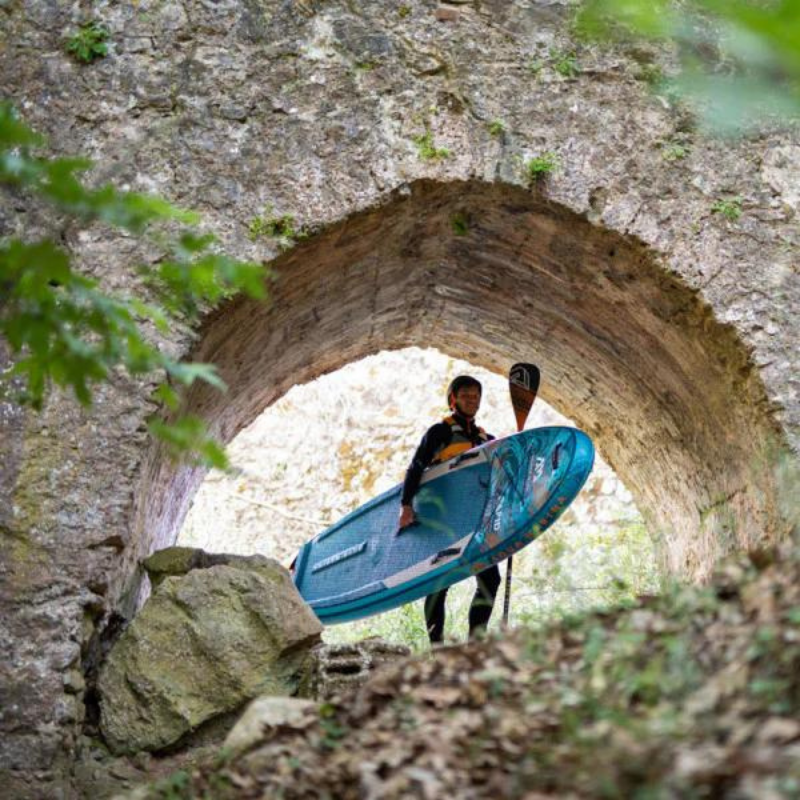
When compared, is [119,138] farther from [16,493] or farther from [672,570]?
[672,570]

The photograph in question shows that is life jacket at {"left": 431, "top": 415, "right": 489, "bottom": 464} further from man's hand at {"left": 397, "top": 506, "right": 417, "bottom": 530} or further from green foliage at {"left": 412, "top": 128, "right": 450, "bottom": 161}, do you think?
green foliage at {"left": 412, "top": 128, "right": 450, "bottom": 161}

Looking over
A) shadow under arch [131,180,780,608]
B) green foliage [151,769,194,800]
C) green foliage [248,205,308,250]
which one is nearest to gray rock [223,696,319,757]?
green foliage [151,769,194,800]

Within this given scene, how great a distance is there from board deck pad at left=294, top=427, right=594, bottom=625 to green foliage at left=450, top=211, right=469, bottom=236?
119 cm

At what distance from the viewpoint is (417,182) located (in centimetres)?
459

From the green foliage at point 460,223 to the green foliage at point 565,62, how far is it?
72 cm

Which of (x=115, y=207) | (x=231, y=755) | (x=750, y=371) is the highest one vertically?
(x=750, y=371)

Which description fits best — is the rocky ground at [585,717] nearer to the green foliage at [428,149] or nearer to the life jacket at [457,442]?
the green foliage at [428,149]

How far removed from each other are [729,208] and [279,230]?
6.04 feet

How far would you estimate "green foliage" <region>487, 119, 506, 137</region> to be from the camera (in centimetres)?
472

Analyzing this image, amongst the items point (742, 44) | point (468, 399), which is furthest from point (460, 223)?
point (742, 44)

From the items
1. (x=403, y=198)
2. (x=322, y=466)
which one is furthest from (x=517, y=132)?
(x=322, y=466)

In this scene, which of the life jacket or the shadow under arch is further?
the life jacket

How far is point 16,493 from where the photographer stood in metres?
4.13

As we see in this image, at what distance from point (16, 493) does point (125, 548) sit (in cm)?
44
